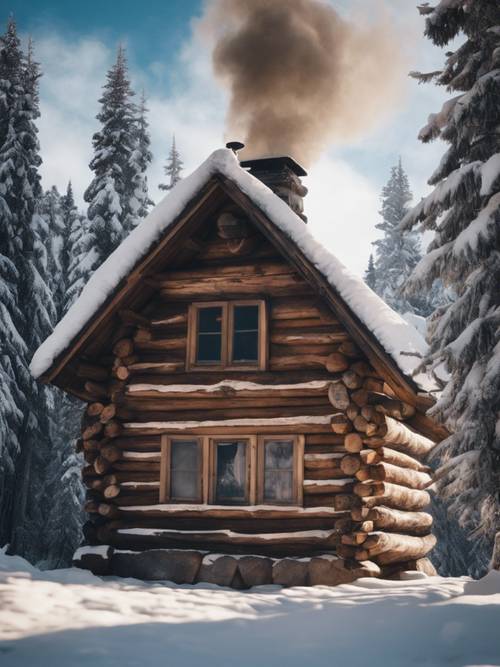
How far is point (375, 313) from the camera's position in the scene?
11.5 meters

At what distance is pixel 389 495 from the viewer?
41.1 feet

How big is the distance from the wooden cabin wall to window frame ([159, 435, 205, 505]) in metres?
0.17

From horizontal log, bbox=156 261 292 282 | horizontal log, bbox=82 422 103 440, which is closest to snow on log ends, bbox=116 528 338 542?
horizontal log, bbox=82 422 103 440

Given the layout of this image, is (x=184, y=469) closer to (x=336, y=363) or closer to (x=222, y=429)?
(x=222, y=429)

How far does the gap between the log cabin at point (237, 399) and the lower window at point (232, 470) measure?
0.03 metres

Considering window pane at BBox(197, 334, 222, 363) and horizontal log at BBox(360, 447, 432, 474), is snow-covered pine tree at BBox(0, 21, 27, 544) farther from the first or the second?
horizontal log at BBox(360, 447, 432, 474)

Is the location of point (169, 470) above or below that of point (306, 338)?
below

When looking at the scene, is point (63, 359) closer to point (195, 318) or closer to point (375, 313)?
point (195, 318)

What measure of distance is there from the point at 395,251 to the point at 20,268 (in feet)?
58.0

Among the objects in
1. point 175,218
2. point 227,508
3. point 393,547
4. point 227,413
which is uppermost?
point 175,218

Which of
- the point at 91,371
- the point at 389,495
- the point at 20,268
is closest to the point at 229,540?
the point at 389,495

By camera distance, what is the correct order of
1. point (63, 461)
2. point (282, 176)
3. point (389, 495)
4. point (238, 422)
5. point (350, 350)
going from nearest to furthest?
point (350, 350) → point (389, 495) → point (238, 422) → point (282, 176) → point (63, 461)

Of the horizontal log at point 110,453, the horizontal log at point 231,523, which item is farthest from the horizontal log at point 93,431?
the horizontal log at point 231,523

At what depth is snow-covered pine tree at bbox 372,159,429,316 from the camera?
112ft
